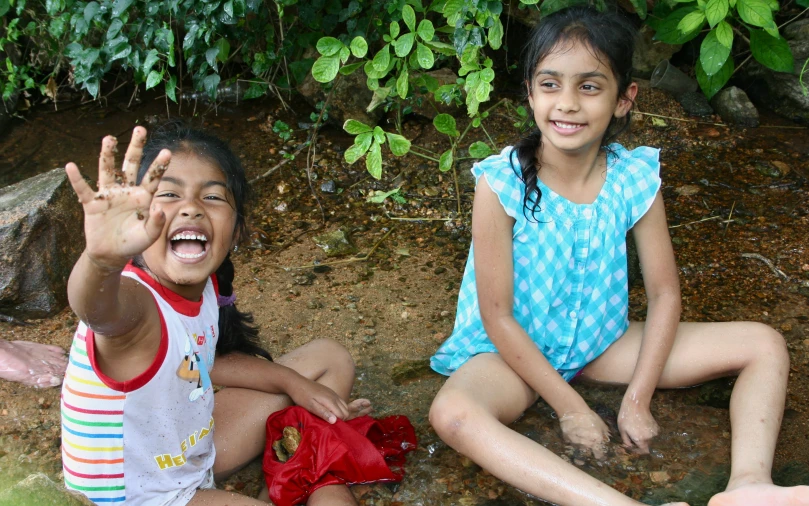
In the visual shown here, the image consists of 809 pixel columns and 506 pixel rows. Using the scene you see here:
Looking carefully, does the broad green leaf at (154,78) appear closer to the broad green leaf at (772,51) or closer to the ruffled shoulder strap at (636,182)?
the ruffled shoulder strap at (636,182)

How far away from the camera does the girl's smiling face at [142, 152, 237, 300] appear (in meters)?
1.85

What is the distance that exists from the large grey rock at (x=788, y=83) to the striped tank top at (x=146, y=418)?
3062 mm

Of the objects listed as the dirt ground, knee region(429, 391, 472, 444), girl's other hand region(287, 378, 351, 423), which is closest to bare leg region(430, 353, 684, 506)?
knee region(429, 391, 472, 444)

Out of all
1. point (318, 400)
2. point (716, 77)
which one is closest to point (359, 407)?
point (318, 400)

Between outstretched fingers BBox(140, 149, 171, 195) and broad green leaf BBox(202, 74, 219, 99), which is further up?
broad green leaf BBox(202, 74, 219, 99)

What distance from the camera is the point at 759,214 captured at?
10.9 ft

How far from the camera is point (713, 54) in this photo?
3.28 meters

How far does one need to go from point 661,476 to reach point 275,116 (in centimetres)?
266

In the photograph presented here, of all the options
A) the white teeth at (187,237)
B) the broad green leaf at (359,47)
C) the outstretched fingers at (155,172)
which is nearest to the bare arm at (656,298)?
the broad green leaf at (359,47)

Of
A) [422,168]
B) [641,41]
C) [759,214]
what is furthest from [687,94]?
[422,168]

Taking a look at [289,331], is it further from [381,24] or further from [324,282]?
[381,24]

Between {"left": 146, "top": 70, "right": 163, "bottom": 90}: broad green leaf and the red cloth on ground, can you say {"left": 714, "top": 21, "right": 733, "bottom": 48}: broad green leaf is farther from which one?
{"left": 146, "top": 70, "right": 163, "bottom": 90}: broad green leaf

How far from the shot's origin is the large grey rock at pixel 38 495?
56.4 inches

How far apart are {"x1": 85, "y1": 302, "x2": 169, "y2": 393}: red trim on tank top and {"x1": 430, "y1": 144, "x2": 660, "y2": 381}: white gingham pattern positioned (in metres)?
0.96
